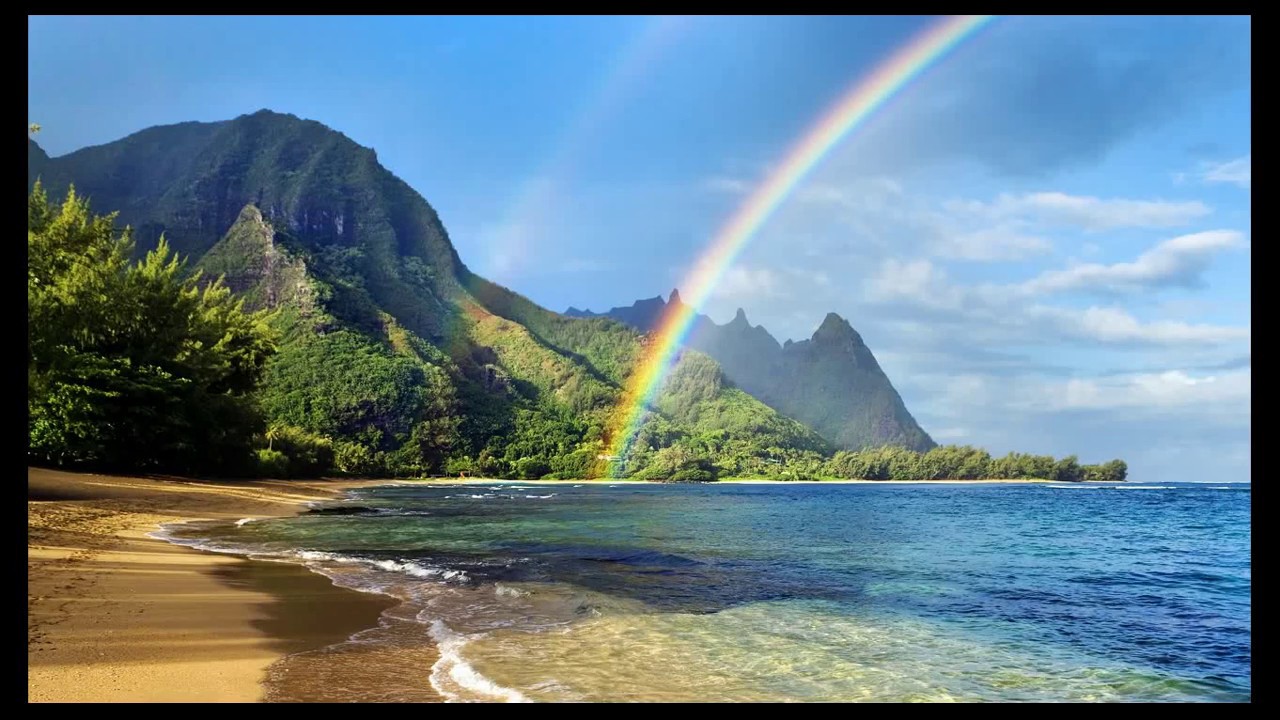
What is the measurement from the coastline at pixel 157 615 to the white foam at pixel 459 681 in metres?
1.65

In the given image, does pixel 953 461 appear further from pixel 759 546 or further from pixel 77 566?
pixel 77 566

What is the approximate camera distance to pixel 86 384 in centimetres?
3519

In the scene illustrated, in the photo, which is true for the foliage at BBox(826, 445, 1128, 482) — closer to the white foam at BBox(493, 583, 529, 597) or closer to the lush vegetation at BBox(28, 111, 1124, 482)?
the lush vegetation at BBox(28, 111, 1124, 482)

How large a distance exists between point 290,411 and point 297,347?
63.2 ft

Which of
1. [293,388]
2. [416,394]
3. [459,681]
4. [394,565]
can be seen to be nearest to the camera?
[459,681]

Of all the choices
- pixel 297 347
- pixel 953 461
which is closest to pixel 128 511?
pixel 297 347

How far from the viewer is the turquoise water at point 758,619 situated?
817 centimetres

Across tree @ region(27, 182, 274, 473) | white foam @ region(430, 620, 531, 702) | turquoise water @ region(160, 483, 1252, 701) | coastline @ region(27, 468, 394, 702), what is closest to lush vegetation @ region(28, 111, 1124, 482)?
tree @ region(27, 182, 274, 473)

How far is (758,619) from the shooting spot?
12094 millimetres

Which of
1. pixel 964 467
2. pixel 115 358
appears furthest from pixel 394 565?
pixel 964 467

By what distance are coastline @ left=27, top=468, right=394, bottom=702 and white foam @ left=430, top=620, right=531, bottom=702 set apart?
1.65 m

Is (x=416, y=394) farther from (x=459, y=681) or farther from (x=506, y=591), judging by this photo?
(x=459, y=681)

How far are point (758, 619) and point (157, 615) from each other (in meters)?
8.90

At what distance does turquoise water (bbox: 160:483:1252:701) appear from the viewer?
26.8 feet
